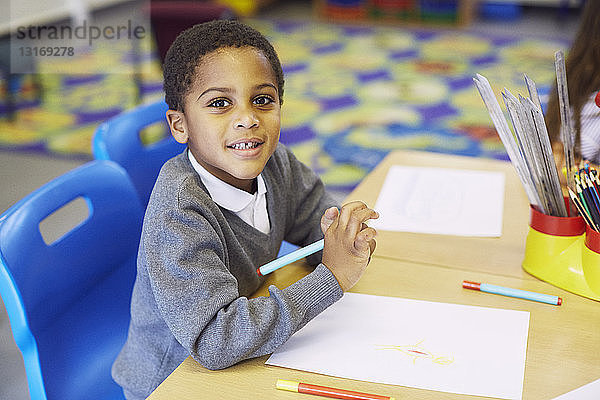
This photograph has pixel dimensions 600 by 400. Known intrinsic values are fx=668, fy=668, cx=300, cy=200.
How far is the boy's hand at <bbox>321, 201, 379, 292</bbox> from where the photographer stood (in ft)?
2.94

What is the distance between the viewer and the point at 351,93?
13.9 feet

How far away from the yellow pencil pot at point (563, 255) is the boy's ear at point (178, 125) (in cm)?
54

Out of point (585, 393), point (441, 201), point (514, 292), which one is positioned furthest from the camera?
point (441, 201)

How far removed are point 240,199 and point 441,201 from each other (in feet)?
1.52

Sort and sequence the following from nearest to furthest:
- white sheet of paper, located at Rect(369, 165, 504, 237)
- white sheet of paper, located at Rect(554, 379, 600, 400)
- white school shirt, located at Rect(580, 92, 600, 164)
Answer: white sheet of paper, located at Rect(554, 379, 600, 400) < white sheet of paper, located at Rect(369, 165, 504, 237) < white school shirt, located at Rect(580, 92, 600, 164)

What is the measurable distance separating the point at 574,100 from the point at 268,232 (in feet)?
2.36

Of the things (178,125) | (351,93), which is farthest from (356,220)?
(351,93)

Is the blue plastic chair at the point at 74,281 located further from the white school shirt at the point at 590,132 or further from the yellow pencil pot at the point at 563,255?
the white school shirt at the point at 590,132

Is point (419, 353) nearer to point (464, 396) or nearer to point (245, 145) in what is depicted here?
point (464, 396)

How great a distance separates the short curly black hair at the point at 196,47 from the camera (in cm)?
94

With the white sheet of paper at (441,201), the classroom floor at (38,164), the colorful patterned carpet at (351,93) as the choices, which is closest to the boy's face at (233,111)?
the white sheet of paper at (441,201)

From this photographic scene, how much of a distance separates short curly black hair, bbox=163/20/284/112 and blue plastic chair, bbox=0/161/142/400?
31 cm

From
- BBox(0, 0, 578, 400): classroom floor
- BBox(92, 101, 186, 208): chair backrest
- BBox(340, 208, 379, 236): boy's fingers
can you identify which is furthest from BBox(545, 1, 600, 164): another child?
BBox(0, 0, 578, 400): classroom floor

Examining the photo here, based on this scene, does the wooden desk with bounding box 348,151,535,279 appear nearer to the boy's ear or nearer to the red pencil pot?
the red pencil pot
